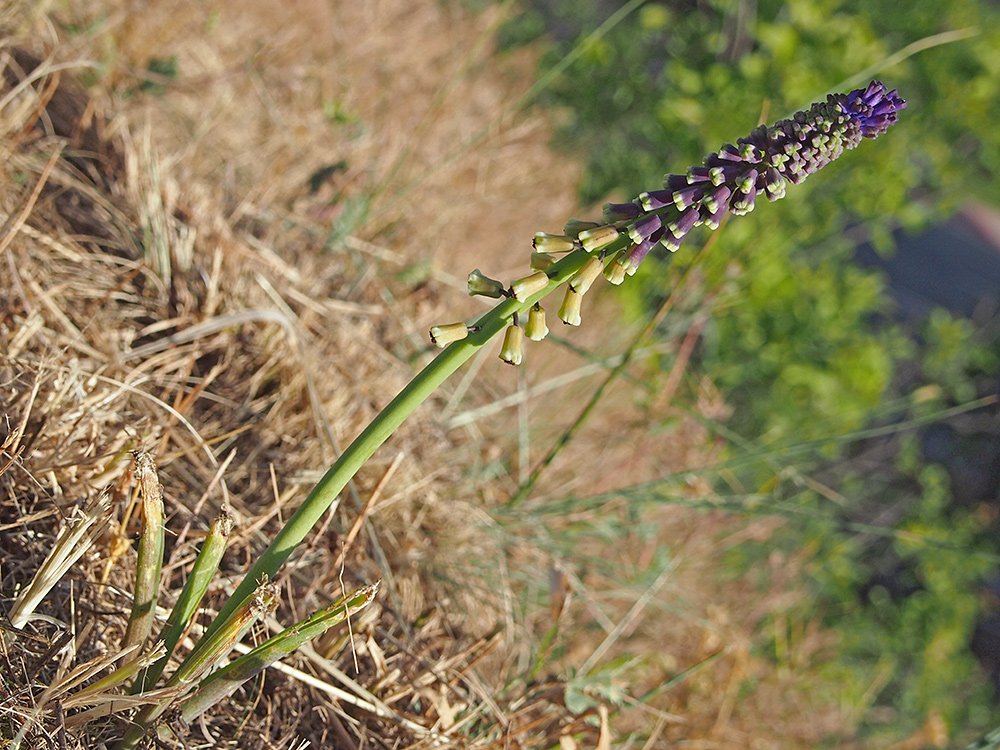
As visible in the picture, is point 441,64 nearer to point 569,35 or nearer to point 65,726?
point 569,35

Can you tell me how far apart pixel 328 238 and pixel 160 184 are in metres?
0.49

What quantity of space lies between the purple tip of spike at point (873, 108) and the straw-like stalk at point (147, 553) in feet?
3.44

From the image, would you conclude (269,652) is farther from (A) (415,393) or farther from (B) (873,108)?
(B) (873,108)

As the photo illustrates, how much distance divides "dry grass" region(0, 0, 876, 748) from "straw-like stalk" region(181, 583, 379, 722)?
0.15m

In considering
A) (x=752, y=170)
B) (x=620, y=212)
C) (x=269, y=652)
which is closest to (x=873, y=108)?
(x=752, y=170)

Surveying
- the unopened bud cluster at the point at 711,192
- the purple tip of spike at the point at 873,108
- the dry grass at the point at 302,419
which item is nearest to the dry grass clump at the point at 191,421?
the dry grass at the point at 302,419

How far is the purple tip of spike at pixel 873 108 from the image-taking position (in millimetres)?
1211

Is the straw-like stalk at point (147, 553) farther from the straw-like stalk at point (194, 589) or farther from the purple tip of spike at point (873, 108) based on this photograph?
the purple tip of spike at point (873, 108)

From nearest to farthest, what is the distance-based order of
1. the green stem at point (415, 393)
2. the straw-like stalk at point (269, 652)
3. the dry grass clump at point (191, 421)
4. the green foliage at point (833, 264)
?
the green stem at point (415, 393)
the straw-like stalk at point (269, 652)
the dry grass clump at point (191, 421)
the green foliage at point (833, 264)

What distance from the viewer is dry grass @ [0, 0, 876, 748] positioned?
1.70 metres

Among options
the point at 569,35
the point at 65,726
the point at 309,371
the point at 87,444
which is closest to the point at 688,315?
the point at 309,371

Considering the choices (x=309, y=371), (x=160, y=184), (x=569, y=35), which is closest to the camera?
(x=309, y=371)

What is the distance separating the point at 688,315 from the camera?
3.27 meters

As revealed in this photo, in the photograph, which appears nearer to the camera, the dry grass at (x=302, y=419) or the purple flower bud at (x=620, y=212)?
the purple flower bud at (x=620, y=212)
